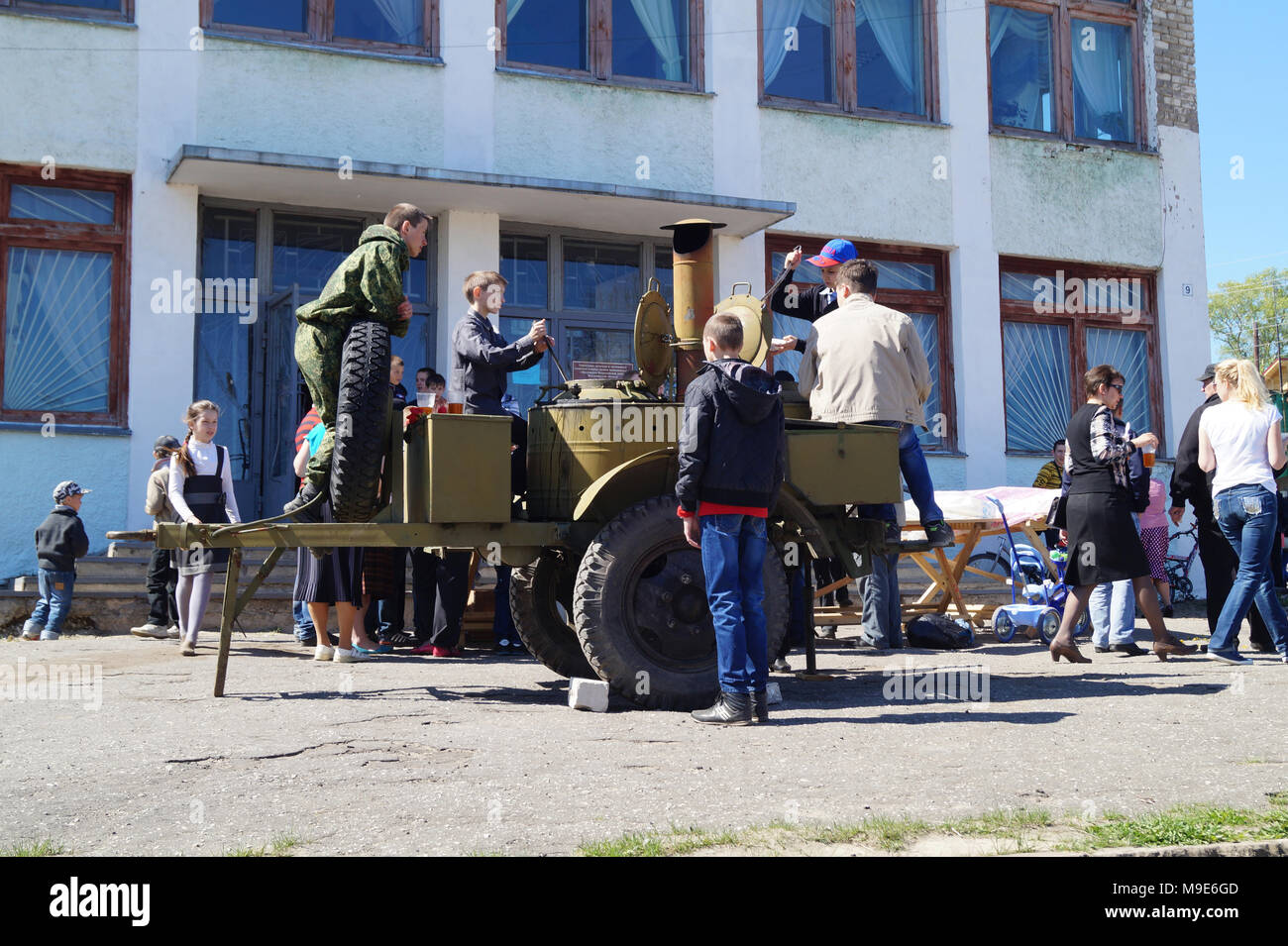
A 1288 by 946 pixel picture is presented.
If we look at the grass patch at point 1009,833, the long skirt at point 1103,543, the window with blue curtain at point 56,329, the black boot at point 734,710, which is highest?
the window with blue curtain at point 56,329

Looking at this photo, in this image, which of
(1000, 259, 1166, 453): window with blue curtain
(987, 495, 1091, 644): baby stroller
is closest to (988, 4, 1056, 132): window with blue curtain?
(1000, 259, 1166, 453): window with blue curtain

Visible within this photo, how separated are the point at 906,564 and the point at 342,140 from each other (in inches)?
283

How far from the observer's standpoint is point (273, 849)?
3.46m

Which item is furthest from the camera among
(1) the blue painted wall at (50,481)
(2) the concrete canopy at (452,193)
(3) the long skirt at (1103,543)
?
(2) the concrete canopy at (452,193)

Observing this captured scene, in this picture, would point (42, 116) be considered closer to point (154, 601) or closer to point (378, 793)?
point (154, 601)

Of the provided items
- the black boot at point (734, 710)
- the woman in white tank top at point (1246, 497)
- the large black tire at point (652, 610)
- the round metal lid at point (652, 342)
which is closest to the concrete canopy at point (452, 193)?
the round metal lid at point (652, 342)

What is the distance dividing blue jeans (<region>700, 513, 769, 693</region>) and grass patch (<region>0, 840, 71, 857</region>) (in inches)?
113

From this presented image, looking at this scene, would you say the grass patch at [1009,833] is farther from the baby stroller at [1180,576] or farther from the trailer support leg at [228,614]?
the baby stroller at [1180,576]

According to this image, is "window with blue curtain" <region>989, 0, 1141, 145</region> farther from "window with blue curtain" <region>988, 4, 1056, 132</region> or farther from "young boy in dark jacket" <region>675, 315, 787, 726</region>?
"young boy in dark jacket" <region>675, 315, 787, 726</region>

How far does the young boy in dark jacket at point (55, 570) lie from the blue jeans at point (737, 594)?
637cm

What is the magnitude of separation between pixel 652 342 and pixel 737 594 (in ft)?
5.88

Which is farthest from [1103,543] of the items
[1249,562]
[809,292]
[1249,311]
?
[1249,311]

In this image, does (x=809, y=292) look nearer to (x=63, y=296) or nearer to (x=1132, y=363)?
(x=63, y=296)

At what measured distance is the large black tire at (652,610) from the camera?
595cm
